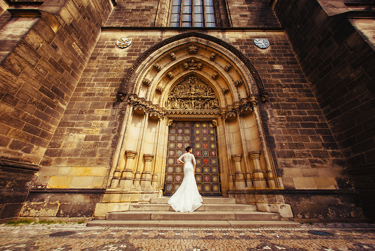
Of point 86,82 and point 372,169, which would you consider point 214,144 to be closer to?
point 372,169

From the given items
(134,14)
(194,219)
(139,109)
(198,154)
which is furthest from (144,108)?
(134,14)

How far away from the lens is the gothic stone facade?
12.9ft

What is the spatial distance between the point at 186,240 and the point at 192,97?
555cm

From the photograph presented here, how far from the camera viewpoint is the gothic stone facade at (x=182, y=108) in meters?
3.92

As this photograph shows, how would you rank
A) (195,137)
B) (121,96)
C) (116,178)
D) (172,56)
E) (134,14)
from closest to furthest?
1. (116,178)
2. (121,96)
3. (195,137)
4. (172,56)
5. (134,14)

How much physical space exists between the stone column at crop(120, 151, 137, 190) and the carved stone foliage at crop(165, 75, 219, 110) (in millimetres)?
2836

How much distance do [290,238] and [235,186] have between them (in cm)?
239

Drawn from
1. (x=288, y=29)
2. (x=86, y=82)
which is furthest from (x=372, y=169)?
(x=86, y=82)

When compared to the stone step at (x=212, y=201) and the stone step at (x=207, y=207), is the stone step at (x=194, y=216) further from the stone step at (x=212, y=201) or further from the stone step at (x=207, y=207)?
the stone step at (x=212, y=201)

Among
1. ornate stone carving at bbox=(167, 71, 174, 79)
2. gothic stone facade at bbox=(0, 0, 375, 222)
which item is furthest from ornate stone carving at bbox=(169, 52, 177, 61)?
ornate stone carving at bbox=(167, 71, 174, 79)

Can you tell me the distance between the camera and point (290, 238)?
7.97ft

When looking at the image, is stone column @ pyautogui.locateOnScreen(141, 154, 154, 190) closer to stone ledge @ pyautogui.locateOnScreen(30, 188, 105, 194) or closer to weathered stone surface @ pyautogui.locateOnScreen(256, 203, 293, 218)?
stone ledge @ pyautogui.locateOnScreen(30, 188, 105, 194)

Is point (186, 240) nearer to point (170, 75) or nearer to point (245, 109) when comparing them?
point (245, 109)

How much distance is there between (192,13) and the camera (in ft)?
31.5
